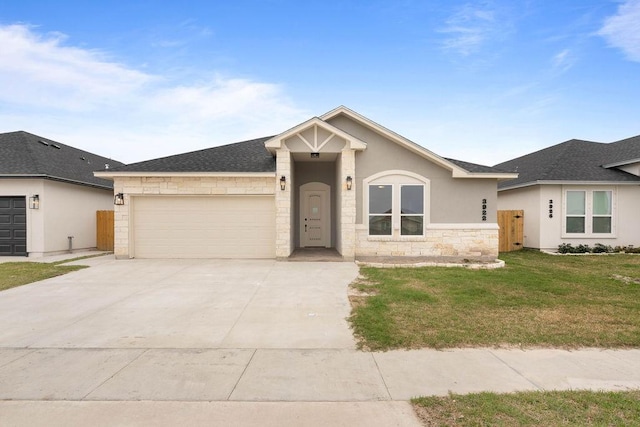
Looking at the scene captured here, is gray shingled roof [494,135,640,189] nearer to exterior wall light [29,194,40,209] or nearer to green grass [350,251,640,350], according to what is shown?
green grass [350,251,640,350]

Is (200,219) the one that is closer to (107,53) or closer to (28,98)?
(107,53)

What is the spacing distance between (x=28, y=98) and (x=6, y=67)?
3.58m

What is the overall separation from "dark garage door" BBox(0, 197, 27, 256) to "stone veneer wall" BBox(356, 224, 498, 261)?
522 inches

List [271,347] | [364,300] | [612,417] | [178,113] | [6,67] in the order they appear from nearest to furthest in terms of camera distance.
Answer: [612,417]
[271,347]
[364,300]
[6,67]
[178,113]

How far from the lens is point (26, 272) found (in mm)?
9672

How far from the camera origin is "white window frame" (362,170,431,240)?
12000 millimetres

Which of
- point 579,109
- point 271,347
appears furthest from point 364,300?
point 579,109

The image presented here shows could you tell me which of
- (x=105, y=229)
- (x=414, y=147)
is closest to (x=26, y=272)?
(x=105, y=229)

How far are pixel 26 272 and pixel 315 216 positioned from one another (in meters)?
9.87

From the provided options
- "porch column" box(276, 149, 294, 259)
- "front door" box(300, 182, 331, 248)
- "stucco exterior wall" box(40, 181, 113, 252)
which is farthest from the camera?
"front door" box(300, 182, 331, 248)

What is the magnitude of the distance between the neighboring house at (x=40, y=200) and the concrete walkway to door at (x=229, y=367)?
8.35m

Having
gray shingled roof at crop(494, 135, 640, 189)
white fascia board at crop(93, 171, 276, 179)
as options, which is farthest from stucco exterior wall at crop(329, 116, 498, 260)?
gray shingled roof at crop(494, 135, 640, 189)

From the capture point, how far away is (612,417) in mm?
2764

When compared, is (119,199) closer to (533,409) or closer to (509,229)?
(533,409)
